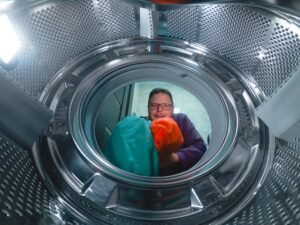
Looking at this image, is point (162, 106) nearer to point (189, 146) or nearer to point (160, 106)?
point (160, 106)

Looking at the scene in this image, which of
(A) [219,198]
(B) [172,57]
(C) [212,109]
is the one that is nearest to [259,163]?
(A) [219,198]

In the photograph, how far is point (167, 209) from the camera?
888 mm

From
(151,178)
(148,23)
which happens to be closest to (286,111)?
(151,178)

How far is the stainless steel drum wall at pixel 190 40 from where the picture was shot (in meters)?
0.83

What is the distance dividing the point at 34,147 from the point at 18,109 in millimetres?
155

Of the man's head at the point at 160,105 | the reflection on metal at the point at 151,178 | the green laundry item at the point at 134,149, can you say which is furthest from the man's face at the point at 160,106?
the reflection on metal at the point at 151,178

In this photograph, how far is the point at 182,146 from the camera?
1587mm

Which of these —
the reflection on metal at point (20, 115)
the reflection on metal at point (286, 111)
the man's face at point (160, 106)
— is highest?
the man's face at point (160, 106)

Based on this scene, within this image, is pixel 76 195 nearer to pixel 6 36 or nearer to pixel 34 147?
pixel 34 147

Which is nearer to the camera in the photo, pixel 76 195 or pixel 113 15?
pixel 76 195

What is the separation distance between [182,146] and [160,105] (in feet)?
0.76

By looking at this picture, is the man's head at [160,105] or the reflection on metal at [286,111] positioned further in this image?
the man's head at [160,105]

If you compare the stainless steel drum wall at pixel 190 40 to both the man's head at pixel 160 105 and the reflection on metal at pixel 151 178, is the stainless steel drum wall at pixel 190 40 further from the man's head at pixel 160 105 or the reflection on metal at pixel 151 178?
the man's head at pixel 160 105

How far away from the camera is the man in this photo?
55.4 inches
